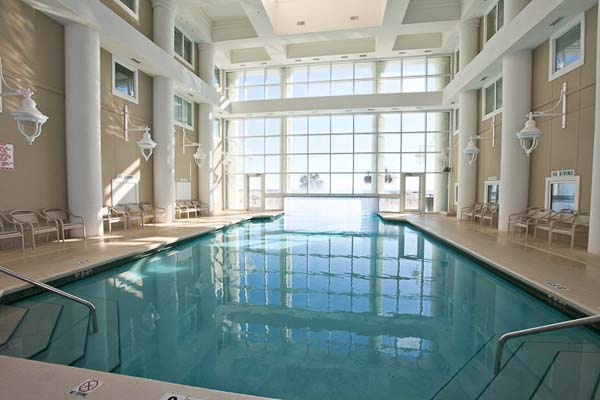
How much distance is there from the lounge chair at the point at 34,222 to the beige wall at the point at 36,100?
166mm

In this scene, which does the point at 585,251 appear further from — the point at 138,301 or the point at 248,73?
the point at 248,73

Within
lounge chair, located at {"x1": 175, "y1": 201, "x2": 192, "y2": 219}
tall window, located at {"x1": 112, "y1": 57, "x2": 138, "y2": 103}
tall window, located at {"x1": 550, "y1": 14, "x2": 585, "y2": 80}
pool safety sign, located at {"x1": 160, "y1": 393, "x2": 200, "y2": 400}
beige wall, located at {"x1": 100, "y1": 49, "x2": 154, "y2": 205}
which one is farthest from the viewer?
lounge chair, located at {"x1": 175, "y1": 201, "x2": 192, "y2": 219}

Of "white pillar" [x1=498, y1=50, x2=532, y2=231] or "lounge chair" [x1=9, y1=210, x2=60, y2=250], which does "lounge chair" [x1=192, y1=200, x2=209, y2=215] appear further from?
"white pillar" [x1=498, y1=50, x2=532, y2=231]

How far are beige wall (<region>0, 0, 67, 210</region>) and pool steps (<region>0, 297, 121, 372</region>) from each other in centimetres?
454

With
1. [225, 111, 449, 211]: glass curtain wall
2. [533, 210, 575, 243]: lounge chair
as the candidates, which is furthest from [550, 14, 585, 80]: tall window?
[225, 111, 449, 211]: glass curtain wall

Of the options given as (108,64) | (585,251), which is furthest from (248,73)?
(585,251)

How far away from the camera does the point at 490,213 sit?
34.2ft

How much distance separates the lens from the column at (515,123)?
841 centimetres

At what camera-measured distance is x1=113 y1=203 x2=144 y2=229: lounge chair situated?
350 inches

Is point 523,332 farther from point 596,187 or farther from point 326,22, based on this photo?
point 326,22

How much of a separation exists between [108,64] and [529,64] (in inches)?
439

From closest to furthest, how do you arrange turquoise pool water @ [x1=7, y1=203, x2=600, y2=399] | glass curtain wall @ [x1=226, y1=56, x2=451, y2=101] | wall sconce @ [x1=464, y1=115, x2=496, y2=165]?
1. turquoise pool water @ [x1=7, y1=203, x2=600, y2=399]
2. wall sconce @ [x1=464, y1=115, x2=496, y2=165]
3. glass curtain wall @ [x1=226, y1=56, x2=451, y2=101]

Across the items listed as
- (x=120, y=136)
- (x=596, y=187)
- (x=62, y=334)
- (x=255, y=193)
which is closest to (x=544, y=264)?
(x=596, y=187)

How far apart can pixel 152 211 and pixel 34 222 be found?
14.0 feet
